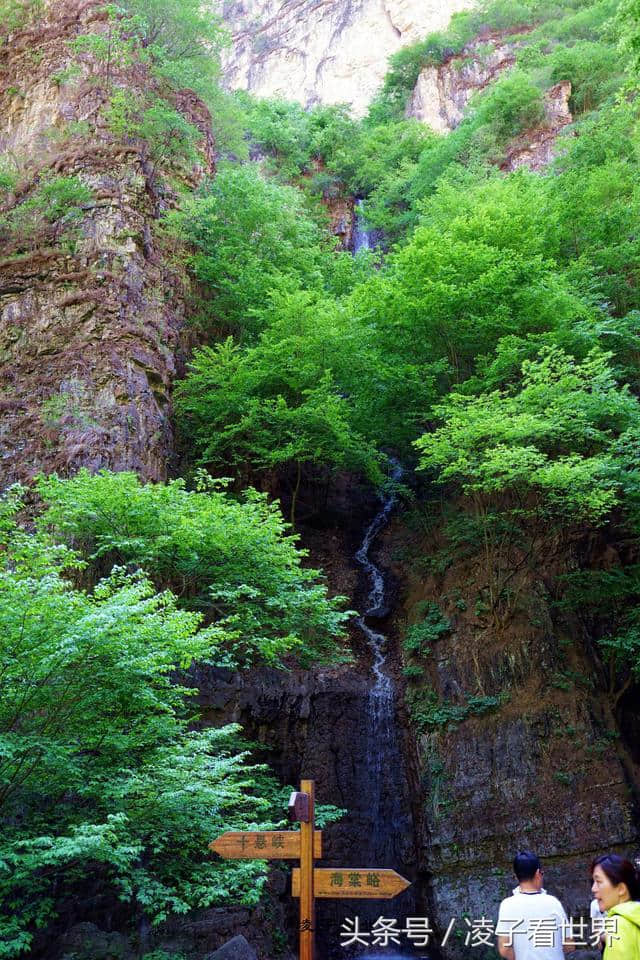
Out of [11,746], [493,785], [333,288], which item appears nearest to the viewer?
[11,746]

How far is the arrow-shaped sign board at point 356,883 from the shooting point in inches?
191

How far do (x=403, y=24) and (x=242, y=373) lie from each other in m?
44.4

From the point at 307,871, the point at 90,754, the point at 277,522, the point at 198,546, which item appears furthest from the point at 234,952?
the point at 277,522

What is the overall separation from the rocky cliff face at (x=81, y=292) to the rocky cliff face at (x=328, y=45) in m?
31.7

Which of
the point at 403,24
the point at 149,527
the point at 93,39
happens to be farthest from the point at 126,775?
the point at 403,24

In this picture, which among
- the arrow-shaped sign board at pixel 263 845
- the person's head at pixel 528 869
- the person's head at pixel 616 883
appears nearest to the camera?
the person's head at pixel 616 883

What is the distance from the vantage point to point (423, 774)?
12.3 meters

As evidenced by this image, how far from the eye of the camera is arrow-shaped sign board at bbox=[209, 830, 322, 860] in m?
5.12

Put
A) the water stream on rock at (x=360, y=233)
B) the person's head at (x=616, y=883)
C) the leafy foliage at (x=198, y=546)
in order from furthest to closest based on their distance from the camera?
1. the water stream on rock at (x=360, y=233)
2. the leafy foliage at (x=198, y=546)
3. the person's head at (x=616, y=883)

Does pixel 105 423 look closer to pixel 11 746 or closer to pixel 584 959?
pixel 11 746

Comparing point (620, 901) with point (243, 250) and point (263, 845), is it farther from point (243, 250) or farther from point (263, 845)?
point (243, 250)

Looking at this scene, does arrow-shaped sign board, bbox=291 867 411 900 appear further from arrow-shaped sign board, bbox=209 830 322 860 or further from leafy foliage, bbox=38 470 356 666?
leafy foliage, bbox=38 470 356 666

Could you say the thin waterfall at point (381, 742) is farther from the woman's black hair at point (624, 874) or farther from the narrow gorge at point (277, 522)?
the woman's black hair at point (624, 874)

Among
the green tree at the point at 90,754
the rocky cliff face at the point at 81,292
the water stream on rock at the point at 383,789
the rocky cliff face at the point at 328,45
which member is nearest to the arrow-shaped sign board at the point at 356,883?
the green tree at the point at 90,754
